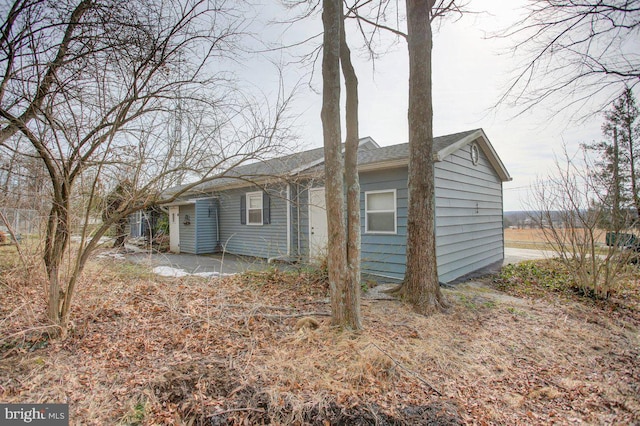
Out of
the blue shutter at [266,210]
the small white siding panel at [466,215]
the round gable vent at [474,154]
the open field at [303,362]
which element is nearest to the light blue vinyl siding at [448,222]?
the small white siding panel at [466,215]

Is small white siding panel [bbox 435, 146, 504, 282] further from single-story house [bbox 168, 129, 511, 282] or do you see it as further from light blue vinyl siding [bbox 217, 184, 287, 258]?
light blue vinyl siding [bbox 217, 184, 287, 258]

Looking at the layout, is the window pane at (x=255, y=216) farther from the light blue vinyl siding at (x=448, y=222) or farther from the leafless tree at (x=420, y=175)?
the leafless tree at (x=420, y=175)

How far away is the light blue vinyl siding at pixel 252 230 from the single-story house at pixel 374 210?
32 mm

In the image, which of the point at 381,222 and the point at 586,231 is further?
the point at 381,222

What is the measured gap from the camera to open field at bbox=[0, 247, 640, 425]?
219 centimetres

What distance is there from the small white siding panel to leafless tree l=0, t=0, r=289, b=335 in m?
4.39

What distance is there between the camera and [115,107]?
3.50 metres

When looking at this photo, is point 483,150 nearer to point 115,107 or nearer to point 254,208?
point 254,208

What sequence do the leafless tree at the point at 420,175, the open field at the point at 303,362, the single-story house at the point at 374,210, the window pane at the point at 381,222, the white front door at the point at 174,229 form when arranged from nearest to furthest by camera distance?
the open field at the point at 303,362, the leafless tree at the point at 420,175, the single-story house at the point at 374,210, the window pane at the point at 381,222, the white front door at the point at 174,229

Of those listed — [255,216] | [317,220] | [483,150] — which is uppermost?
[483,150]

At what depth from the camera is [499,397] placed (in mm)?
2418

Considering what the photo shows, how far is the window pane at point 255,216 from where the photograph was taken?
994 centimetres

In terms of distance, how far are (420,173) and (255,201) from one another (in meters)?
6.64

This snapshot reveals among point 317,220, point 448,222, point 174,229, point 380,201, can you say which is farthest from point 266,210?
point 174,229
